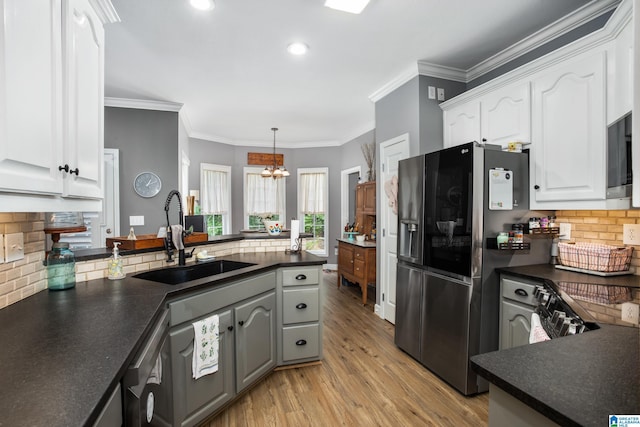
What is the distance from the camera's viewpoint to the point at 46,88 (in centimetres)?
103

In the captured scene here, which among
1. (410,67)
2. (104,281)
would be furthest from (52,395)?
(410,67)

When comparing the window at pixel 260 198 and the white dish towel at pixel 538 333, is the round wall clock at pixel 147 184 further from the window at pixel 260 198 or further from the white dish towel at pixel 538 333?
the white dish towel at pixel 538 333

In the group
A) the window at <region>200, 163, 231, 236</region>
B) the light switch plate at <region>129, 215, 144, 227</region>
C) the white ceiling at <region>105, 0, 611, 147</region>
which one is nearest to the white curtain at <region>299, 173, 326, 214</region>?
the window at <region>200, 163, 231, 236</region>

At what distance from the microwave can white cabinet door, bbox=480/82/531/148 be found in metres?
0.55

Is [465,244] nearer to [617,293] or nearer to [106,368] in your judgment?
[617,293]

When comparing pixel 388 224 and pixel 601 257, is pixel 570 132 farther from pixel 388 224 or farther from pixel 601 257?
pixel 388 224

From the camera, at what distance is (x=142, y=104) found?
4078 millimetres

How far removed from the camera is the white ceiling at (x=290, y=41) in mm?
2260

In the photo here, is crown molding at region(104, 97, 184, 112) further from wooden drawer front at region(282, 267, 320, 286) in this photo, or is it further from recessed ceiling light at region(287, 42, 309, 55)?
wooden drawer front at region(282, 267, 320, 286)

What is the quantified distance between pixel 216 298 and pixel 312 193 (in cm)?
500

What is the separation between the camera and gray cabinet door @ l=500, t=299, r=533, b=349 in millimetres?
1994

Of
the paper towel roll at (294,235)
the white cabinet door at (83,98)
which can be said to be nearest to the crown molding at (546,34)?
the paper towel roll at (294,235)

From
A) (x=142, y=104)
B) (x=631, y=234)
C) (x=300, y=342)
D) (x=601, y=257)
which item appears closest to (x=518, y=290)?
(x=601, y=257)

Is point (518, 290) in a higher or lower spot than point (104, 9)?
lower
